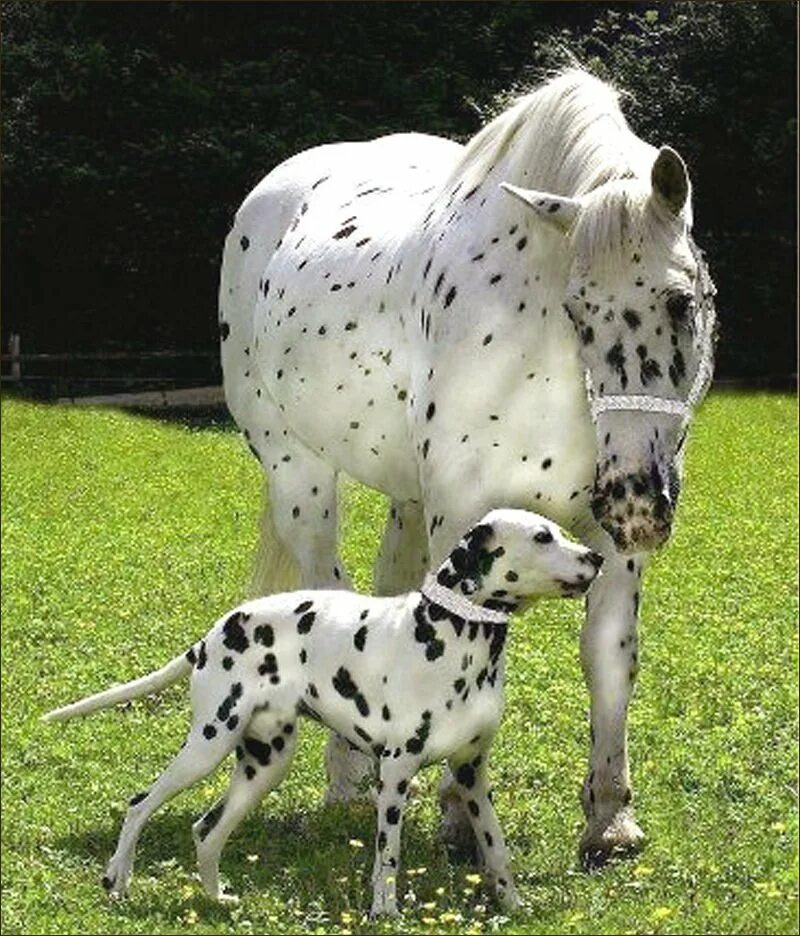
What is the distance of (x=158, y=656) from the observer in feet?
38.1

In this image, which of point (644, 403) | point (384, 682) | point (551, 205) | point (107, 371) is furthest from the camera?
point (107, 371)

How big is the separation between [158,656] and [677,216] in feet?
17.7

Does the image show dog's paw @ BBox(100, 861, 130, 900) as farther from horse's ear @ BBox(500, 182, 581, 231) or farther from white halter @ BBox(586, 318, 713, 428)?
horse's ear @ BBox(500, 182, 581, 231)

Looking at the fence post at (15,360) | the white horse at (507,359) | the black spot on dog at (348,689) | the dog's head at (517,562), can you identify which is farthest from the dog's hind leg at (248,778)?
the fence post at (15,360)

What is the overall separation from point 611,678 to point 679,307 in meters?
1.44

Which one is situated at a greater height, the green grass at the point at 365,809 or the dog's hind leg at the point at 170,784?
the dog's hind leg at the point at 170,784

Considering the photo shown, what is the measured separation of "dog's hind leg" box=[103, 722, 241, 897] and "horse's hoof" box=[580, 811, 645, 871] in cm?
138

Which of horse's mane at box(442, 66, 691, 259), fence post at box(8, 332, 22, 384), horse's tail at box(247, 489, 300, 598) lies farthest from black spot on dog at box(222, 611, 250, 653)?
fence post at box(8, 332, 22, 384)

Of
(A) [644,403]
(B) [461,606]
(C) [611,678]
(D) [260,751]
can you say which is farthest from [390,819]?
(A) [644,403]

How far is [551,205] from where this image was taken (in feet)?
23.3

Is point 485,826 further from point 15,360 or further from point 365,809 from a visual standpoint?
point 15,360

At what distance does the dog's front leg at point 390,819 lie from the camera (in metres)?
6.60

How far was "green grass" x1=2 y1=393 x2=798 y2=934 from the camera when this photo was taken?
6918 mm

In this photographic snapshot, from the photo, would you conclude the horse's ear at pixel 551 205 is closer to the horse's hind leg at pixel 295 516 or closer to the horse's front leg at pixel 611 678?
the horse's front leg at pixel 611 678
